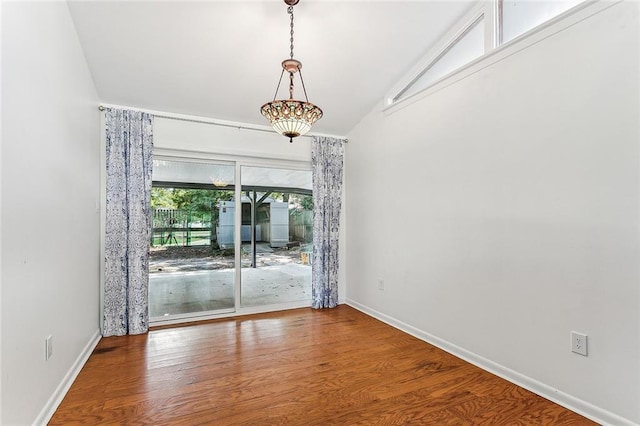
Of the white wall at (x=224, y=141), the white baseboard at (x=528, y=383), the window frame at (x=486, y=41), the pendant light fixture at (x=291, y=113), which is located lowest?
the white baseboard at (x=528, y=383)

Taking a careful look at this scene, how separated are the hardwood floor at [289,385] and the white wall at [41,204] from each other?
359 mm

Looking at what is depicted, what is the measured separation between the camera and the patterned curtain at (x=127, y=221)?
138 inches

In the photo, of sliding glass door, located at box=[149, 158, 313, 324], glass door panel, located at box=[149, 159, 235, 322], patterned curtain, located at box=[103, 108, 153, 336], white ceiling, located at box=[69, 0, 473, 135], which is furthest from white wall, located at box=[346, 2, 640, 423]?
patterned curtain, located at box=[103, 108, 153, 336]

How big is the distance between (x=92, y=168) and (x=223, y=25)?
1.93 m

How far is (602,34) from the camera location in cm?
201

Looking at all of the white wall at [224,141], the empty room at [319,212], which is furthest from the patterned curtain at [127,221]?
the white wall at [224,141]

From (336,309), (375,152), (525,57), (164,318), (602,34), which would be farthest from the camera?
(336,309)

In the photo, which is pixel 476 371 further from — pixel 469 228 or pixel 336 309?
pixel 336 309

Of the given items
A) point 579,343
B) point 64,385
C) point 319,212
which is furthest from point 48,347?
point 579,343

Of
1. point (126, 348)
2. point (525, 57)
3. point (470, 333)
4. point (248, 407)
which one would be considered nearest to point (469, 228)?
point (470, 333)

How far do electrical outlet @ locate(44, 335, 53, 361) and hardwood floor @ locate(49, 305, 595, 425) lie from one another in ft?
1.35

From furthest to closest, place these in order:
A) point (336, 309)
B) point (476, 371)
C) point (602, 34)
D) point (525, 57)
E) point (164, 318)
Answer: point (336, 309)
point (164, 318)
point (476, 371)
point (525, 57)
point (602, 34)

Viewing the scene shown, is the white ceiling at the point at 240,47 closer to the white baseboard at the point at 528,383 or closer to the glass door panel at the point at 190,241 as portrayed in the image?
the glass door panel at the point at 190,241

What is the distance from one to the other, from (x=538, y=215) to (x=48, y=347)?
3434 millimetres
